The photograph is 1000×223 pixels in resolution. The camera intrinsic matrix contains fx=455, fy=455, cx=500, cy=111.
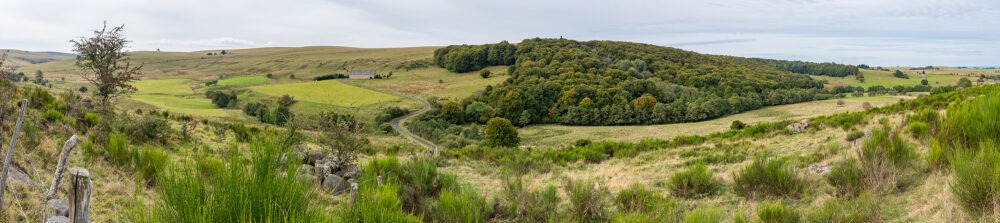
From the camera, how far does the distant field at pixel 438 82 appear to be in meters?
85.1

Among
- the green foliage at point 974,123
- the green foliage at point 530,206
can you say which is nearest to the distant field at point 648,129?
the green foliage at point 530,206

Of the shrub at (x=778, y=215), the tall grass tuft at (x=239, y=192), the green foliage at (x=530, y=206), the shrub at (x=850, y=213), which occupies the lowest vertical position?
the green foliage at (x=530, y=206)

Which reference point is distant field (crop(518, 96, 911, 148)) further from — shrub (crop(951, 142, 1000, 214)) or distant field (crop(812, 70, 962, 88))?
distant field (crop(812, 70, 962, 88))

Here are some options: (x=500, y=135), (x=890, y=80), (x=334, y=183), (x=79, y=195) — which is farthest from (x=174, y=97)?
(x=890, y=80)

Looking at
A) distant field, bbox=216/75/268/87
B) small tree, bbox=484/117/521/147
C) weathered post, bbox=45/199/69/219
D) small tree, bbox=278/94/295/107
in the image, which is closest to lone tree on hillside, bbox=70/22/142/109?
weathered post, bbox=45/199/69/219

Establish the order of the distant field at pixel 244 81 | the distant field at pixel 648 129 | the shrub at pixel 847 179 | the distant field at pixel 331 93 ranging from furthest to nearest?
the distant field at pixel 244 81, the distant field at pixel 331 93, the distant field at pixel 648 129, the shrub at pixel 847 179

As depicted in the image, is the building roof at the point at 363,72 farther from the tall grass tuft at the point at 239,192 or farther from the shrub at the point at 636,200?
the tall grass tuft at the point at 239,192

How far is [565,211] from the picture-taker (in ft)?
19.5

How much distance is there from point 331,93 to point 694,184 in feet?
261

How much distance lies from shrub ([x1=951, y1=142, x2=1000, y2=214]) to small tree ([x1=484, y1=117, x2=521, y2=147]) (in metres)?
43.5

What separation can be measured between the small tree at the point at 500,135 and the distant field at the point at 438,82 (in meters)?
30.3

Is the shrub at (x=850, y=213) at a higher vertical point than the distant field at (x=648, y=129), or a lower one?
higher

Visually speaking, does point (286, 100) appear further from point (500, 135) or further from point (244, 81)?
point (500, 135)

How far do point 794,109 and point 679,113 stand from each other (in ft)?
56.2
